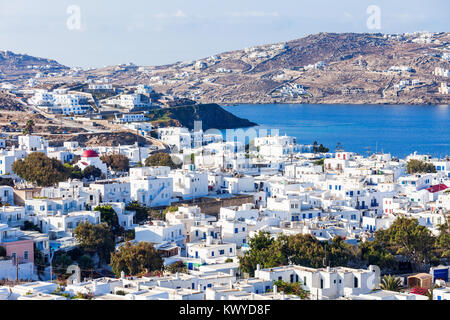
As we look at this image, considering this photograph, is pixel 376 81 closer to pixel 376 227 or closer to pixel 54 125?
pixel 54 125

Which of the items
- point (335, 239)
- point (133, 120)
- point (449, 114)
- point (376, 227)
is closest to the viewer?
point (335, 239)

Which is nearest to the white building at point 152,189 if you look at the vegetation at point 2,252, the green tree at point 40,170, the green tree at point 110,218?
the green tree at point 40,170

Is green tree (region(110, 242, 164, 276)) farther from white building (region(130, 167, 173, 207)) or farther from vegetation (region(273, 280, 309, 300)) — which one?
white building (region(130, 167, 173, 207))

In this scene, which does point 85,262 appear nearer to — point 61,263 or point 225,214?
point 61,263

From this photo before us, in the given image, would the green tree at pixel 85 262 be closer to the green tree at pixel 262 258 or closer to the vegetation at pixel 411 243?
the green tree at pixel 262 258

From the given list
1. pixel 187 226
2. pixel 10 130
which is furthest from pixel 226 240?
pixel 10 130
